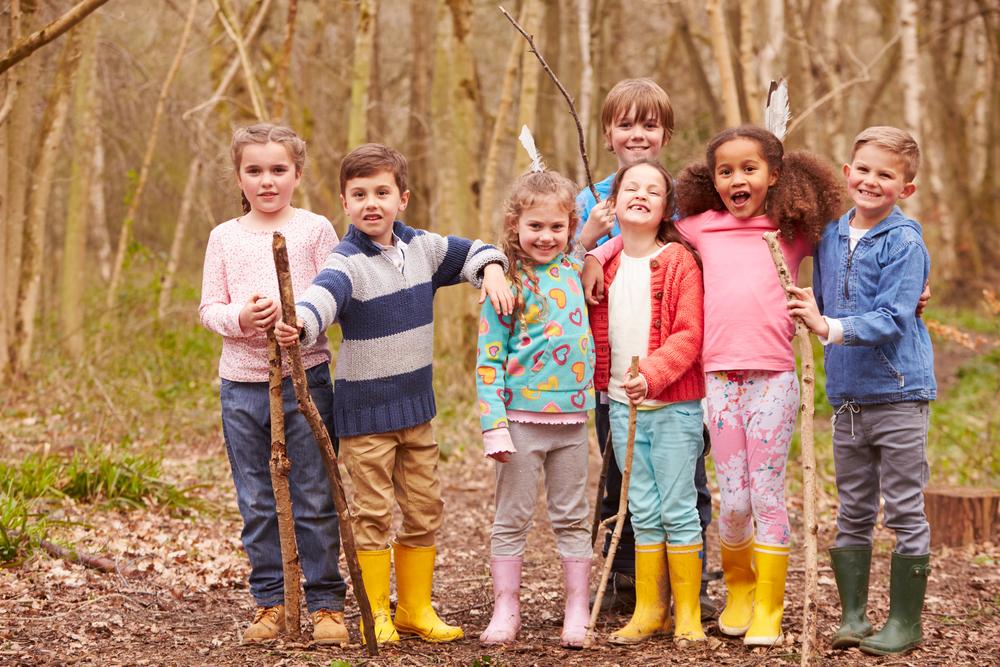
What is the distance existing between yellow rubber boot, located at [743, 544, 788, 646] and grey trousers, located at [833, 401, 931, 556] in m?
0.31

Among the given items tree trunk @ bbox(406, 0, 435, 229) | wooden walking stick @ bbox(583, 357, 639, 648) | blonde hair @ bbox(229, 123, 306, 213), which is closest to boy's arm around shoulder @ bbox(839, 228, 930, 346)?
wooden walking stick @ bbox(583, 357, 639, 648)

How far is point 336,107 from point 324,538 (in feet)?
39.5

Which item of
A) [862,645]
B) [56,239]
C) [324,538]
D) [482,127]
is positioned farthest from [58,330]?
[482,127]

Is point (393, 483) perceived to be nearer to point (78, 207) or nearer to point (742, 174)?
point (742, 174)

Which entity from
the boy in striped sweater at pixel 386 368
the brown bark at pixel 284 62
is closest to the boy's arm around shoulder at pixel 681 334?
the boy in striped sweater at pixel 386 368

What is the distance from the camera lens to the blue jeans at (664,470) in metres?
3.72

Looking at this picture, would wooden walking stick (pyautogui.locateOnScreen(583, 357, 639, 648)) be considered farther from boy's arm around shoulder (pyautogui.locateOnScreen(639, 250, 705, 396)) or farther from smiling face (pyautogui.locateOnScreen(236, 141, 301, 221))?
smiling face (pyautogui.locateOnScreen(236, 141, 301, 221))

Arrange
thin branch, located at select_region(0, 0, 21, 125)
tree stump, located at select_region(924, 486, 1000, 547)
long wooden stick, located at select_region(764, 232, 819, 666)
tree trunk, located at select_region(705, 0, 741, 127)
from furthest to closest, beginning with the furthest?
tree trunk, located at select_region(705, 0, 741, 127)
tree stump, located at select_region(924, 486, 1000, 547)
thin branch, located at select_region(0, 0, 21, 125)
long wooden stick, located at select_region(764, 232, 819, 666)

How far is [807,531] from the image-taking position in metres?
3.23

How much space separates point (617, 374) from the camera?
12.6 feet

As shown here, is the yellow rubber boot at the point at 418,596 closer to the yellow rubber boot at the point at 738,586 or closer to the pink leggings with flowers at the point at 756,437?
the yellow rubber boot at the point at 738,586

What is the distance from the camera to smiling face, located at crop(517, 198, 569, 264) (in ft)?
12.2

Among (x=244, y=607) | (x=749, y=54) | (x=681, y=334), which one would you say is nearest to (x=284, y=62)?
(x=749, y=54)

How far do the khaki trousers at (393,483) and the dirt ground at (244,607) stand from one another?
0.40 metres
